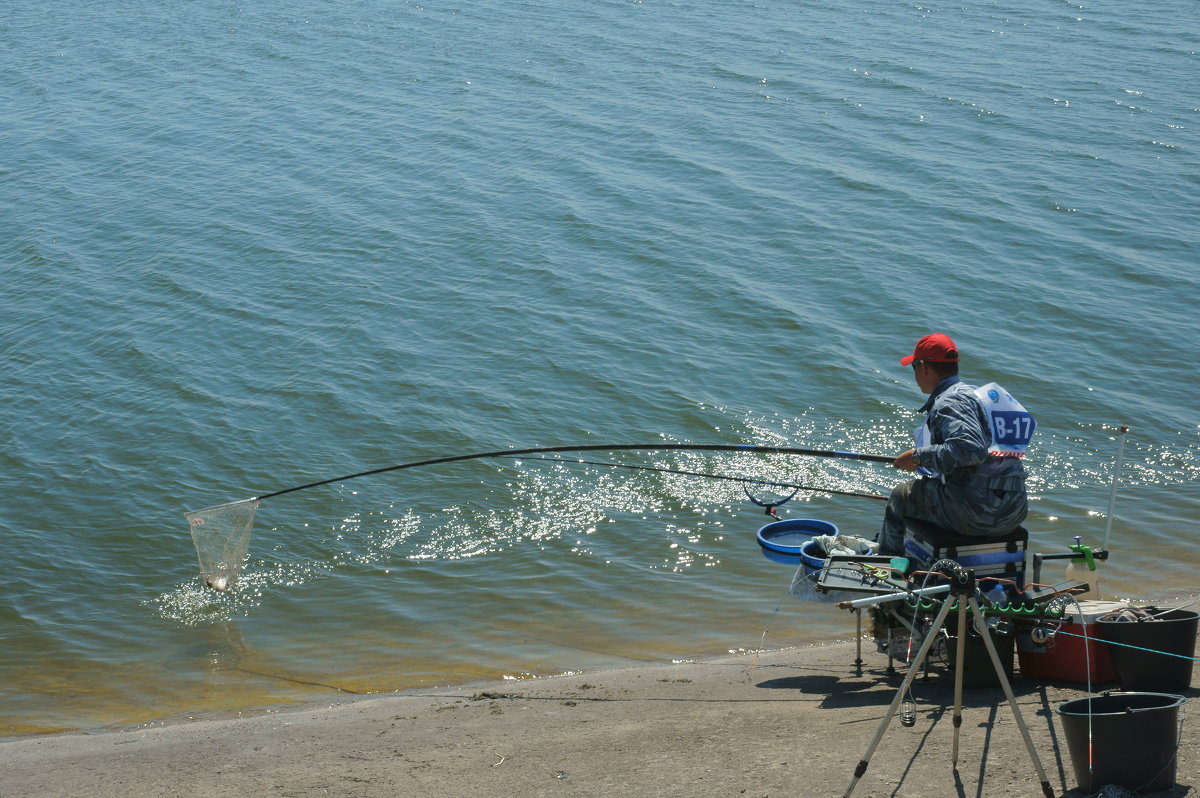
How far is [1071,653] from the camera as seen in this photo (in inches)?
219

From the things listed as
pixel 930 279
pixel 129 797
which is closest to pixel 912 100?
pixel 930 279

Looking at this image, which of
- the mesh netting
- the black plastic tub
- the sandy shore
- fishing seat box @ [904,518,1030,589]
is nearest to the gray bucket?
the sandy shore

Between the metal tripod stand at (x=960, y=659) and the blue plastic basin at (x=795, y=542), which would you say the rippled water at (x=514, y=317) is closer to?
the blue plastic basin at (x=795, y=542)

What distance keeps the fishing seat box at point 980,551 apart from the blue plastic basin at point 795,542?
1.89 ft

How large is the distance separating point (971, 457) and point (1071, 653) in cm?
108

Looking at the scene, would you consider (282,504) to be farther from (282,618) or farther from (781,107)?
(781,107)

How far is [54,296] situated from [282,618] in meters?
6.92

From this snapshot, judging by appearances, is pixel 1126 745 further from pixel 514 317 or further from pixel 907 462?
pixel 514 317

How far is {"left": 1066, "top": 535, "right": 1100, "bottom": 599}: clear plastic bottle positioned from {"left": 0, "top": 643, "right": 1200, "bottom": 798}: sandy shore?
670 millimetres

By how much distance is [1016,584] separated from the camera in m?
5.56

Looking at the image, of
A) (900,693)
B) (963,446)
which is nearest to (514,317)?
(963,446)

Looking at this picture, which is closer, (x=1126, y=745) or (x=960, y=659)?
(x=1126, y=745)

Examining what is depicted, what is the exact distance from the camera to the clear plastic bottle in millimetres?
5895

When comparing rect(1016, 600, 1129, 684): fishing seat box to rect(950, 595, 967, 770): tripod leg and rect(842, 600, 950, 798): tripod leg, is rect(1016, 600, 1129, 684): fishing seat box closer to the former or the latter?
rect(950, 595, 967, 770): tripod leg
